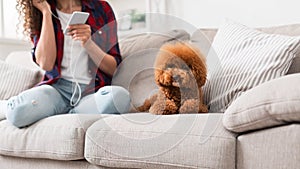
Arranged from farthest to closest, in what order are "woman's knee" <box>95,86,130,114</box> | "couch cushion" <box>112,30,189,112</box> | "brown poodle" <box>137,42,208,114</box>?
"couch cushion" <box>112,30,189,112</box>
"woman's knee" <box>95,86,130,114</box>
"brown poodle" <box>137,42,208,114</box>

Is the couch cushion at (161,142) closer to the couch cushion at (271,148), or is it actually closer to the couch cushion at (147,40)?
the couch cushion at (271,148)

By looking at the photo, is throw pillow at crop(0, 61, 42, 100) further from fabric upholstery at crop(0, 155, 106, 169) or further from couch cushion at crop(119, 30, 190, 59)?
fabric upholstery at crop(0, 155, 106, 169)

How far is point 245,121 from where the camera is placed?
3.74 ft

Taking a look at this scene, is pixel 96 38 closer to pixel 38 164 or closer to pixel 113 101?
pixel 113 101

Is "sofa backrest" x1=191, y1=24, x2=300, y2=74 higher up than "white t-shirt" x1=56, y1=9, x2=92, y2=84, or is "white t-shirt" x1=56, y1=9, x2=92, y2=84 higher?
"sofa backrest" x1=191, y1=24, x2=300, y2=74

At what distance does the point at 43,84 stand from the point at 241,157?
42.1 inches

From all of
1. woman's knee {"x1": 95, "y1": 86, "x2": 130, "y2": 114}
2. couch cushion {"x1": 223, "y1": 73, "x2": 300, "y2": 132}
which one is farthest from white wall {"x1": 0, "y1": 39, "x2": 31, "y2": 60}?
couch cushion {"x1": 223, "y1": 73, "x2": 300, "y2": 132}

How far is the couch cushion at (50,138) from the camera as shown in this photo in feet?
4.70

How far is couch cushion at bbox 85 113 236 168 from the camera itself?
1.16 meters

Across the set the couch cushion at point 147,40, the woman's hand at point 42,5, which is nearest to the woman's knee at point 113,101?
the couch cushion at point 147,40

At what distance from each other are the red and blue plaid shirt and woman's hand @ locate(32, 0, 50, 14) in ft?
0.15

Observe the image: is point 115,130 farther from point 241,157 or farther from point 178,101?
point 241,157

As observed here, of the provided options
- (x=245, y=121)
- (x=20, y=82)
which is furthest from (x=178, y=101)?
(x=20, y=82)

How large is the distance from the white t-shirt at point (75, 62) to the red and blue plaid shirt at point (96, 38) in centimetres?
2
